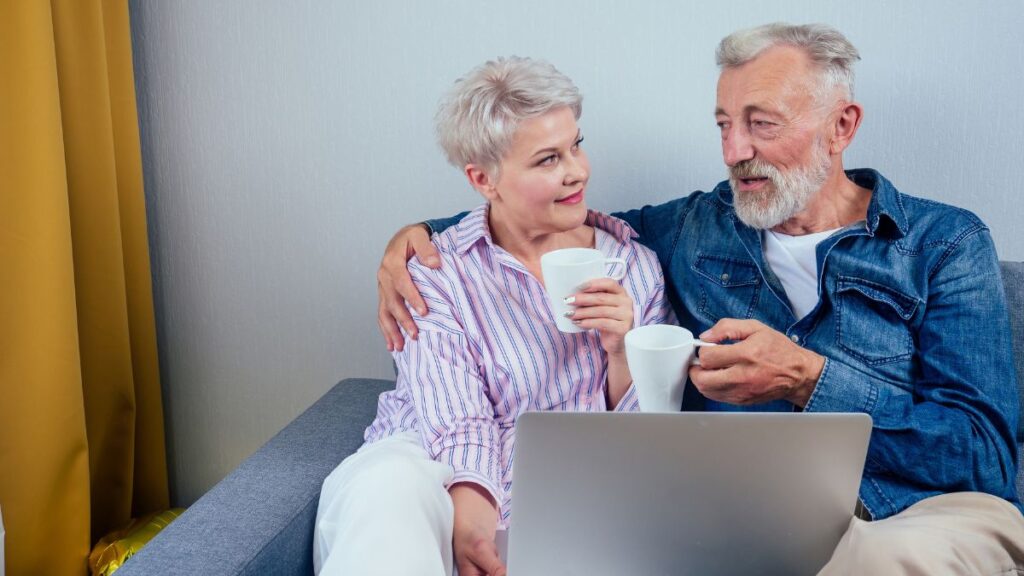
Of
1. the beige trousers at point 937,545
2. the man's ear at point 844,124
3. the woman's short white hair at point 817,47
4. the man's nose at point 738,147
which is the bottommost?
the beige trousers at point 937,545

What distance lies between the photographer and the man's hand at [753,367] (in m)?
1.31

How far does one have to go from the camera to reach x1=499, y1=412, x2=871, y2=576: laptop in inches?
41.2

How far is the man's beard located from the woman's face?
0.88 ft

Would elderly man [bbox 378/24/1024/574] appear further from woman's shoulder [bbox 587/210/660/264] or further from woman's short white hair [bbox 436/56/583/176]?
woman's short white hair [bbox 436/56/583/176]

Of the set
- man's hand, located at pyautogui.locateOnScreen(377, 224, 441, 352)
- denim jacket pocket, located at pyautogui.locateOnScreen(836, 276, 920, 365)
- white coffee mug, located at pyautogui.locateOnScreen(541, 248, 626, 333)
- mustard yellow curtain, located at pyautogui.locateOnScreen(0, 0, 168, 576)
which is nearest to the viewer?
white coffee mug, located at pyautogui.locateOnScreen(541, 248, 626, 333)

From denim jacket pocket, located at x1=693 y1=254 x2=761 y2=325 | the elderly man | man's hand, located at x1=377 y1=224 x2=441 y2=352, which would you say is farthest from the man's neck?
man's hand, located at x1=377 y1=224 x2=441 y2=352

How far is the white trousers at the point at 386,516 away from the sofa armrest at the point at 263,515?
0.14ft

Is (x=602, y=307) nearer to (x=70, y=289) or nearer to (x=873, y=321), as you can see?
(x=873, y=321)

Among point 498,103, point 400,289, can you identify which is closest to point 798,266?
point 498,103

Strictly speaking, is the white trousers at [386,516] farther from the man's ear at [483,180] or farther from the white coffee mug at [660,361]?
the man's ear at [483,180]

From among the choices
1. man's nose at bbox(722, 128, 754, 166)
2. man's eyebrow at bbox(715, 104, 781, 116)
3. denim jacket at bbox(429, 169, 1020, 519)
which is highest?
man's eyebrow at bbox(715, 104, 781, 116)

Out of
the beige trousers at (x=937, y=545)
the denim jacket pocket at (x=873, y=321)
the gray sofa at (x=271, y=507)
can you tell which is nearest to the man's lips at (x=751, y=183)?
the denim jacket pocket at (x=873, y=321)

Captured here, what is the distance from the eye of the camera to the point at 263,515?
54.6 inches

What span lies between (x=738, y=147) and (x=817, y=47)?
200mm
